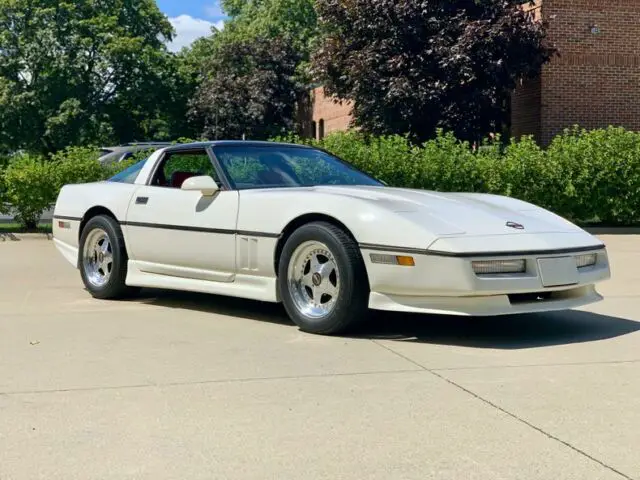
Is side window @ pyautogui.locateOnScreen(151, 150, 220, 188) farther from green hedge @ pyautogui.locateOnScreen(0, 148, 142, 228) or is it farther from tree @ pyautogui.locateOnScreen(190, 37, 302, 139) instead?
tree @ pyautogui.locateOnScreen(190, 37, 302, 139)

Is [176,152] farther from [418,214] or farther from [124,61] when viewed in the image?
[124,61]

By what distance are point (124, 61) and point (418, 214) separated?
1504 inches

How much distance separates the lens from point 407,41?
63.8 ft

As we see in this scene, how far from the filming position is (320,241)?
19.2 feet

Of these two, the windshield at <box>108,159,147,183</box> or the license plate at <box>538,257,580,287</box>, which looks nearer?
the license plate at <box>538,257,580,287</box>

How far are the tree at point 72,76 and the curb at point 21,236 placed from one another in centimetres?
2609

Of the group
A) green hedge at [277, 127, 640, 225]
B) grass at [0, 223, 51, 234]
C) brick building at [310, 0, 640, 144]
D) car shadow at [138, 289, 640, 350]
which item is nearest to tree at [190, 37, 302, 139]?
brick building at [310, 0, 640, 144]

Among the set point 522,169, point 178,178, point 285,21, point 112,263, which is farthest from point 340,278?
point 285,21

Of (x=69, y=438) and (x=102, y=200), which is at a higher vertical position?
(x=102, y=200)

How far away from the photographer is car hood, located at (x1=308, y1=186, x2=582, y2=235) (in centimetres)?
567

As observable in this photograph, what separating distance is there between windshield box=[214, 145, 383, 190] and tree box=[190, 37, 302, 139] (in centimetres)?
2646

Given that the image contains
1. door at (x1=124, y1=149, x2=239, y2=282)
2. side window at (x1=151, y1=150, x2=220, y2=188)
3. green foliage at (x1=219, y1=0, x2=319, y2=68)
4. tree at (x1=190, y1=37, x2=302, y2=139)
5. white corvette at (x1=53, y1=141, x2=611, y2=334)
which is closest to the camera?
white corvette at (x1=53, y1=141, x2=611, y2=334)

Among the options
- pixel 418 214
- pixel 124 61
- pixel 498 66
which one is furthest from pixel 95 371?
pixel 124 61

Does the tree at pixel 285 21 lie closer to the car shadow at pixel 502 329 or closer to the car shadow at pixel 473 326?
the car shadow at pixel 473 326
